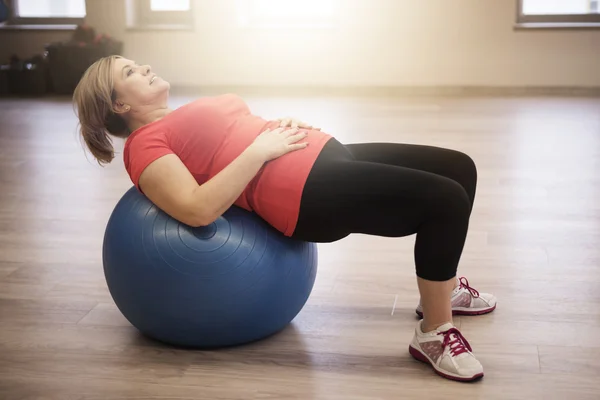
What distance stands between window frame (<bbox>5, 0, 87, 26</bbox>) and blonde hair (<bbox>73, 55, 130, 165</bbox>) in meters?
5.70

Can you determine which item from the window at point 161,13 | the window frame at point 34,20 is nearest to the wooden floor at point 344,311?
the window at point 161,13

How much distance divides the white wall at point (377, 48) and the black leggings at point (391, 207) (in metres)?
5.00

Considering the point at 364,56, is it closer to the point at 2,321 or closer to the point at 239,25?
the point at 239,25

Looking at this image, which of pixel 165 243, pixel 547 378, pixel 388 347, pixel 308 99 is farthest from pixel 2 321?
pixel 308 99

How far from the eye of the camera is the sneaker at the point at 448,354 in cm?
183

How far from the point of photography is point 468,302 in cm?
222

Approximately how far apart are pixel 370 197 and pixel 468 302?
0.58 meters

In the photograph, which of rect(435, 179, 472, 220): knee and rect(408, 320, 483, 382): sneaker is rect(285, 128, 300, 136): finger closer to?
rect(435, 179, 472, 220): knee

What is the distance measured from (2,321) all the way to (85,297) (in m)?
0.25

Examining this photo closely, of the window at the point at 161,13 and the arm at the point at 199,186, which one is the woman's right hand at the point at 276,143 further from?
the window at the point at 161,13

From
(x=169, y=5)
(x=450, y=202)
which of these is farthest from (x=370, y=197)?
(x=169, y=5)

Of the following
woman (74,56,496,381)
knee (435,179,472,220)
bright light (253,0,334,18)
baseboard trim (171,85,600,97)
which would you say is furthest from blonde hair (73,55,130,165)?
bright light (253,0,334,18)

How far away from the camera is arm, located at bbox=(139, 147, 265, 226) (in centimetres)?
182

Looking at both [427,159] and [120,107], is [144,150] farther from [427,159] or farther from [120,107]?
[427,159]
